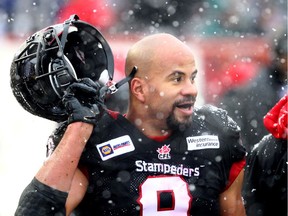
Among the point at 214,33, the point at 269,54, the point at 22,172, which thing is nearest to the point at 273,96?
the point at 269,54

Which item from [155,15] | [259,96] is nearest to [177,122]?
[259,96]

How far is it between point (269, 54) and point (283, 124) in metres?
2.55

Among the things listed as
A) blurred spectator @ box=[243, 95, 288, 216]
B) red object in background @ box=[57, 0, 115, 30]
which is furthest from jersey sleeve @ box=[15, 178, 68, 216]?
red object in background @ box=[57, 0, 115, 30]

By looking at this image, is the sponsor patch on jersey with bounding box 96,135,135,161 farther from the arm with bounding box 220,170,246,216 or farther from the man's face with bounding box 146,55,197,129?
the arm with bounding box 220,170,246,216

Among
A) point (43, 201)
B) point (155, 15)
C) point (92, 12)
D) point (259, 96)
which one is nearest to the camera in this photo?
point (43, 201)

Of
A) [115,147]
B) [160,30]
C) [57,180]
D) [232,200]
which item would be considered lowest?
[232,200]

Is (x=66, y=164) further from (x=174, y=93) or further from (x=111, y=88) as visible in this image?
(x=174, y=93)

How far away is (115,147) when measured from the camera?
2705 millimetres

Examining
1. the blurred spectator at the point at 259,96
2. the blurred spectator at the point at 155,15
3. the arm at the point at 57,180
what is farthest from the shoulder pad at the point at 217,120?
the blurred spectator at the point at 155,15

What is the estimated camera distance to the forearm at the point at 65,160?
255cm

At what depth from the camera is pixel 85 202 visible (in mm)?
2729

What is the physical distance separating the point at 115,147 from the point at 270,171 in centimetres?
61

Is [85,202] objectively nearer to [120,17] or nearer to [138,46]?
[138,46]

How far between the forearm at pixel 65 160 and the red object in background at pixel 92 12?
281 centimetres
